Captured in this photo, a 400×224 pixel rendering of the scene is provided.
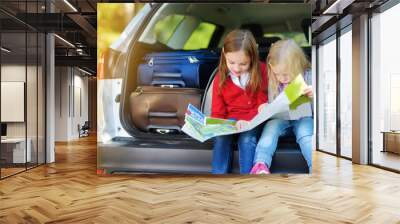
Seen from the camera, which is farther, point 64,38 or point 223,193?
point 64,38

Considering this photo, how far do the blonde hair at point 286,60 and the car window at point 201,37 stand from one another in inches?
33.4

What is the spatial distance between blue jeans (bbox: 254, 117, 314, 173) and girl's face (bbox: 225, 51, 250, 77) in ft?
2.56

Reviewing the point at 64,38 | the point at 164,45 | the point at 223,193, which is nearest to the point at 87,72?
the point at 64,38

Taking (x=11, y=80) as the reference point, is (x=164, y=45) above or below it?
above

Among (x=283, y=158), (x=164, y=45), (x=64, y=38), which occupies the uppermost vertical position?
(x=64, y=38)

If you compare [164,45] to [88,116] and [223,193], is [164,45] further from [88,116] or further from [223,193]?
[88,116]

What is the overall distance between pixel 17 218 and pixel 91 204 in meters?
0.77

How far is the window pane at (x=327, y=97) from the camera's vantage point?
9188mm

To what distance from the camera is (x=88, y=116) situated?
19297mm

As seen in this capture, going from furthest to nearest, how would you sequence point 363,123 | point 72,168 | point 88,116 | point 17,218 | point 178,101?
point 88,116
point 363,123
point 72,168
point 178,101
point 17,218

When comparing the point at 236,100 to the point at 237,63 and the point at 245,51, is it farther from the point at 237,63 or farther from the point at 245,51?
the point at 245,51

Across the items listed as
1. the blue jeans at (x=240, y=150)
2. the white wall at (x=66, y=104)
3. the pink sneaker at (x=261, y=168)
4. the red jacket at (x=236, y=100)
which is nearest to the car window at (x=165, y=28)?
the red jacket at (x=236, y=100)

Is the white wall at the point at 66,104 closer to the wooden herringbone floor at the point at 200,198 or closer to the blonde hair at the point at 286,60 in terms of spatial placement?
the wooden herringbone floor at the point at 200,198

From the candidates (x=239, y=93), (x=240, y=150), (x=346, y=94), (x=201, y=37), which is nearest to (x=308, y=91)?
(x=239, y=93)
